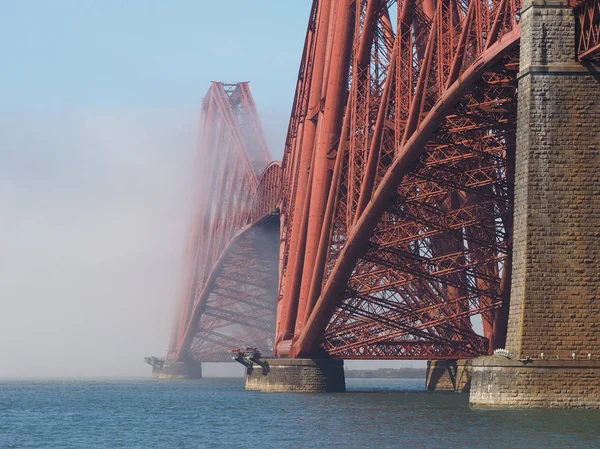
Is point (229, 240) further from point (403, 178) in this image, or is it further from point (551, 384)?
point (551, 384)

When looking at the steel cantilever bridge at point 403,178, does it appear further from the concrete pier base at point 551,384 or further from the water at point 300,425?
the concrete pier base at point 551,384

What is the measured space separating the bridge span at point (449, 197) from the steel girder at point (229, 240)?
66.8ft

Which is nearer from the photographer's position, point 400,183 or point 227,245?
point 400,183

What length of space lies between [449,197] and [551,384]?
31.3 m

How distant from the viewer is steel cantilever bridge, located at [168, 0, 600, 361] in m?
52.8

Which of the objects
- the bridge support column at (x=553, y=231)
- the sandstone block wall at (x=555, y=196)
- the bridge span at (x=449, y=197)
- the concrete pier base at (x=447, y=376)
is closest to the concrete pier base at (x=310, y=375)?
the bridge span at (x=449, y=197)

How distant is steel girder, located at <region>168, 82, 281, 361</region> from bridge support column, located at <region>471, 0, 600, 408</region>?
6765 cm

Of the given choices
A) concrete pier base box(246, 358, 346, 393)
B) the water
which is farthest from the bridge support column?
concrete pier base box(246, 358, 346, 393)

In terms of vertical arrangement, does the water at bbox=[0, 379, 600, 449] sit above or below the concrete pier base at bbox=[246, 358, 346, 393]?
below

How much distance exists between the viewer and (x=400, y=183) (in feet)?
195

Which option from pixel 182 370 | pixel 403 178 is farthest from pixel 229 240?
pixel 403 178

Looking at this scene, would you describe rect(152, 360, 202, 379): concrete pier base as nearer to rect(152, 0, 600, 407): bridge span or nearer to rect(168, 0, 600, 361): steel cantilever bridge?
rect(152, 0, 600, 407): bridge span

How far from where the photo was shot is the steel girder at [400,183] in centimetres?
5447

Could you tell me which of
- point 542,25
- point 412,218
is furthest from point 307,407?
point 542,25
